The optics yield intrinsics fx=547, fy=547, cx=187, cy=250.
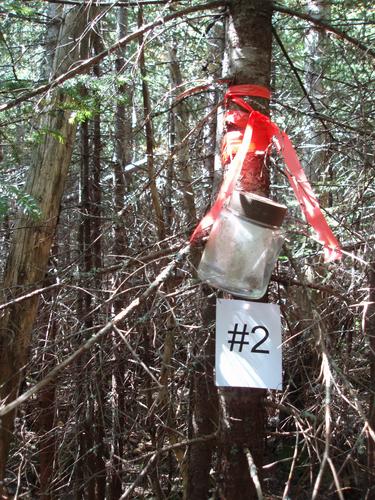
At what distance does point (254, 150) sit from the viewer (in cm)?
242

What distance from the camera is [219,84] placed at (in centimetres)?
269

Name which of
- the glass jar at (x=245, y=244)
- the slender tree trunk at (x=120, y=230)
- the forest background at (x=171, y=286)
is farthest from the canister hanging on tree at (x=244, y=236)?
the slender tree trunk at (x=120, y=230)

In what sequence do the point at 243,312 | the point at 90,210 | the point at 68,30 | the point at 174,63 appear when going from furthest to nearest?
1. the point at 90,210
2. the point at 174,63
3. the point at 68,30
4. the point at 243,312

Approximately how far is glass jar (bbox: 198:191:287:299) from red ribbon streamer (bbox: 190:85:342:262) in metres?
0.07

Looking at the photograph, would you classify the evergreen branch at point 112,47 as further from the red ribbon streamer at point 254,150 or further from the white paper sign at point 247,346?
the white paper sign at point 247,346

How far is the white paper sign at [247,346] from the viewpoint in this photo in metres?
2.25

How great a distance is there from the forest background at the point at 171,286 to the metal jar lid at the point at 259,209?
0.99 ft

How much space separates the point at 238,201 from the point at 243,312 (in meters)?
0.49

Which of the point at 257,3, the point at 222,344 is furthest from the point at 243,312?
the point at 257,3

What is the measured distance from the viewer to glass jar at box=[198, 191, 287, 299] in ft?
7.00

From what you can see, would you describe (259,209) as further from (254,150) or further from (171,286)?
(171,286)

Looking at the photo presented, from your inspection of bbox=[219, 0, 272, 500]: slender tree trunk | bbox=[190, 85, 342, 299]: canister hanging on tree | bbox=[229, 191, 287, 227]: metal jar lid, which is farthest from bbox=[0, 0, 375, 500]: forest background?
bbox=[229, 191, 287, 227]: metal jar lid

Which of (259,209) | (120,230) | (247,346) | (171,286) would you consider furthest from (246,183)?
(120,230)

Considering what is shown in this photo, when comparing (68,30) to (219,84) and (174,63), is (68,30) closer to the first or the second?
(174,63)
